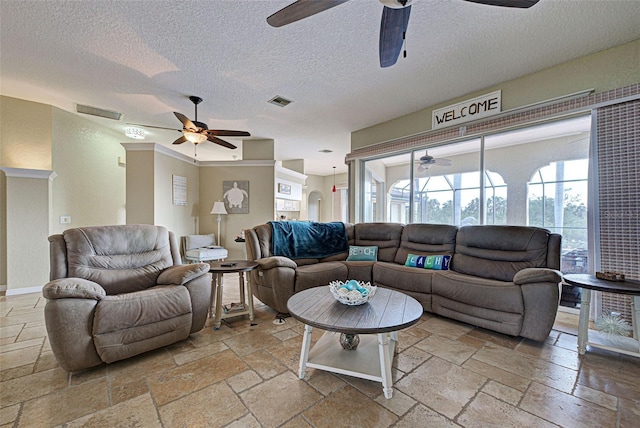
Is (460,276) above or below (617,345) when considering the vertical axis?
above

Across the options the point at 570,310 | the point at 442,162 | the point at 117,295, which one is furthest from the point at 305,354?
the point at 442,162

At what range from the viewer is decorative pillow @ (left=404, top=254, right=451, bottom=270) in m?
3.21

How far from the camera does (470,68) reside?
118 inches

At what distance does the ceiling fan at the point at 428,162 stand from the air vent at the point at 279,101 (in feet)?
7.70

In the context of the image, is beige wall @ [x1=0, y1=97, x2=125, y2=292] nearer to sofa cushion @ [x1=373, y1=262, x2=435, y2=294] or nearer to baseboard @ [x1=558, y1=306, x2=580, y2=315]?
sofa cushion @ [x1=373, y1=262, x2=435, y2=294]

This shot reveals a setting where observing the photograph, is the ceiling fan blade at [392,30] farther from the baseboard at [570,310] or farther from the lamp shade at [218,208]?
the lamp shade at [218,208]

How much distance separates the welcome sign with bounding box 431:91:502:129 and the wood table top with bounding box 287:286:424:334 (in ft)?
9.37

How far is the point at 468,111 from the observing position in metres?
3.64

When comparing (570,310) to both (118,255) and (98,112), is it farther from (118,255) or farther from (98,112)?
(98,112)

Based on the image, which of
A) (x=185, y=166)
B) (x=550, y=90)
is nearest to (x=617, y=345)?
(x=550, y=90)

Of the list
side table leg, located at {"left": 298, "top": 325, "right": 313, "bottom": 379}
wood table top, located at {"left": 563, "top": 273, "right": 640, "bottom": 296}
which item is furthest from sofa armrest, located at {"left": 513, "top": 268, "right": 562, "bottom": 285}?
side table leg, located at {"left": 298, "top": 325, "right": 313, "bottom": 379}

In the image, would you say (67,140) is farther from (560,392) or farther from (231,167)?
(560,392)

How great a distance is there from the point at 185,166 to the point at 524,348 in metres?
6.04

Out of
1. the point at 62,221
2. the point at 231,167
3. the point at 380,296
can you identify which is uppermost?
the point at 231,167
